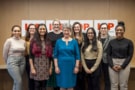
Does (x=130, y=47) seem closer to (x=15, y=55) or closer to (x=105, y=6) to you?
(x=105, y=6)

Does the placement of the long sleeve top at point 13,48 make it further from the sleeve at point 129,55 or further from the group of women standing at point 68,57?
the sleeve at point 129,55

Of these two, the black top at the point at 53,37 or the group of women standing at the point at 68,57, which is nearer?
the group of women standing at the point at 68,57

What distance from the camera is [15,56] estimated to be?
4.49 m

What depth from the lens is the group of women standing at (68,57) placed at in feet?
13.9

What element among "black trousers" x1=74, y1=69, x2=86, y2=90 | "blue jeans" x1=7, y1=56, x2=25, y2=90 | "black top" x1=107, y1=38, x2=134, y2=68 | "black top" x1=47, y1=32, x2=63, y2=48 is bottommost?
"black trousers" x1=74, y1=69, x2=86, y2=90

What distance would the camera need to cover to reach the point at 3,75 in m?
5.50

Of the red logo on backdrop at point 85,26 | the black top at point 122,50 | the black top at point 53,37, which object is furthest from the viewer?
the red logo on backdrop at point 85,26

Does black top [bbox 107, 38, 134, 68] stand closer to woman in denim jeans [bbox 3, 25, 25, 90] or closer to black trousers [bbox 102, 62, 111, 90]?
black trousers [bbox 102, 62, 111, 90]

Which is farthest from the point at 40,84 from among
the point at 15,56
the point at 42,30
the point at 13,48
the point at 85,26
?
the point at 85,26

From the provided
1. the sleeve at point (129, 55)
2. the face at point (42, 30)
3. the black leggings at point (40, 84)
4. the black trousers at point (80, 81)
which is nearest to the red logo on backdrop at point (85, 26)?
the black trousers at point (80, 81)

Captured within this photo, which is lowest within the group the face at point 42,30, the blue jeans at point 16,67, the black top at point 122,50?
the blue jeans at point 16,67

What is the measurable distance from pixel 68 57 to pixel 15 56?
1.00 m

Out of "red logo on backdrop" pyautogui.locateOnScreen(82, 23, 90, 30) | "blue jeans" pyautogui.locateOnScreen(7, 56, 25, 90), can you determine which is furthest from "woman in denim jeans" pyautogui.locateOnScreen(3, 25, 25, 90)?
"red logo on backdrop" pyautogui.locateOnScreen(82, 23, 90, 30)

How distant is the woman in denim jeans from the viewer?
14.6ft
